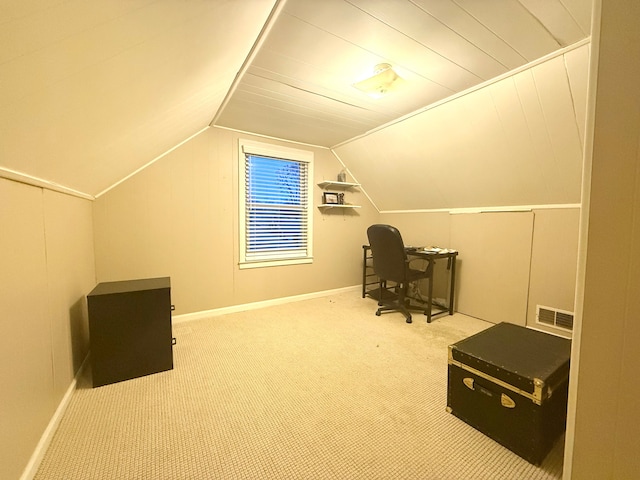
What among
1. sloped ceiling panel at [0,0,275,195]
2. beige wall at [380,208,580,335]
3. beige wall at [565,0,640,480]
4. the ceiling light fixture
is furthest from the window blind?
beige wall at [565,0,640,480]

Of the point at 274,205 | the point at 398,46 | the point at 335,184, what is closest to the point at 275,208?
the point at 274,205

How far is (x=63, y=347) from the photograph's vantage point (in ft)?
4.94

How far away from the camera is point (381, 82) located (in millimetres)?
1846

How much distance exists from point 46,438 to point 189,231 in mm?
1915

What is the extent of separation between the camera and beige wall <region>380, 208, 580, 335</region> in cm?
235

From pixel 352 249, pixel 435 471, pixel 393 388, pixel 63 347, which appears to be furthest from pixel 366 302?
pixel 63 347

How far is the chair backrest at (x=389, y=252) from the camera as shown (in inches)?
108

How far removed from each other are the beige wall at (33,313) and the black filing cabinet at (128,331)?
14cm

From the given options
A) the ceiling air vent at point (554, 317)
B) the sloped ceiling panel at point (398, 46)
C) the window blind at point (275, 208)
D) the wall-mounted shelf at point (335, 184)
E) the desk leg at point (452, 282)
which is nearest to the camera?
the sloped ceiling panel at point (398, 46)

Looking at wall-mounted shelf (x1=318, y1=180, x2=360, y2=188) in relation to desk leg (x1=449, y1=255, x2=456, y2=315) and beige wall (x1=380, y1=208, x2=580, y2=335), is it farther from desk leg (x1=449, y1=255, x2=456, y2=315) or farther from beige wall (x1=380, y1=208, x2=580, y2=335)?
desk leg (x1=449, y1=255, x2=456, y2=315)

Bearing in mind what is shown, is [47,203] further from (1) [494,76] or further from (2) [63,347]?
(1) [494,76]

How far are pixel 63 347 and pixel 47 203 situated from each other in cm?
84

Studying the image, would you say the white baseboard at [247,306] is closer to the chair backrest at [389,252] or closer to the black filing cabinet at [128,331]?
the black filing cabinet at [128,331]

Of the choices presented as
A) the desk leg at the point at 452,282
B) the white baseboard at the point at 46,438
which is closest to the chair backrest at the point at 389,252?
the desk leg at the point at 452,282
